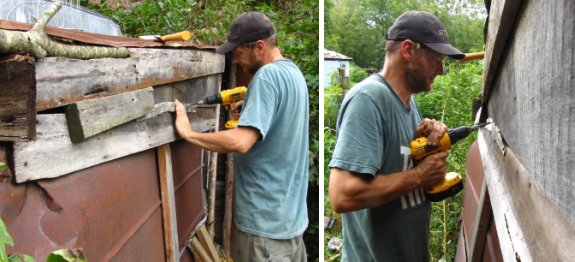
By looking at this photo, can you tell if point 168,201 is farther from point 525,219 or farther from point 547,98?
point 547,98

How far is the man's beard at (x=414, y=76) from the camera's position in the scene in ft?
7.64

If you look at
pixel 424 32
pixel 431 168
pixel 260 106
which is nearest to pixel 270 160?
pixel 260 106

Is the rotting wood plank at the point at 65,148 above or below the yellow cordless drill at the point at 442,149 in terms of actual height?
above

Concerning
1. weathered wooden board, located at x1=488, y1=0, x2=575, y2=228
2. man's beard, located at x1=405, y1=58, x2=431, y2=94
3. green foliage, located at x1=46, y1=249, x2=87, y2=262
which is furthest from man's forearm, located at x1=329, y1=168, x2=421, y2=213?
green foliage, located at x1=46, y1=249, x2=87, y2=262

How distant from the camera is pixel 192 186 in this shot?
3477 millimetres

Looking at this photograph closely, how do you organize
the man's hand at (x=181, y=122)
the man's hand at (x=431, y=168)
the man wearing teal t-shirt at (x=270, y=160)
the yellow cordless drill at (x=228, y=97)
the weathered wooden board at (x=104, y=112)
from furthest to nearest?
the yellow cordless drill at (x=228, y=97)
the man wearing teal t-shirt at (x=270, y=160)
the man's hand at (x=181, y=122)
the man's hand at (x=431, y=168)
the weathered wooden board at (x=104, y=112)

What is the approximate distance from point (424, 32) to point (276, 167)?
1171 mm

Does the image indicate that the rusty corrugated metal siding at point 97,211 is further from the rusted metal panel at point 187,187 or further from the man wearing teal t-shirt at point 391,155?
the man wearing teal t-shirt at point 391,155

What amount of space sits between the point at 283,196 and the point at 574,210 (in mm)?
2315

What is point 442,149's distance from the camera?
7.36 ft

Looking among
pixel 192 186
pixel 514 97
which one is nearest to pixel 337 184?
pixel 514 97

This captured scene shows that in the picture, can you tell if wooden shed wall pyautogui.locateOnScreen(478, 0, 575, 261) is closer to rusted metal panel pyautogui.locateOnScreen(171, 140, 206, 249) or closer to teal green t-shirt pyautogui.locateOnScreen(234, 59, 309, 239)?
teal green t-shirt pyautogui.locateOnScreen(234, 59, 309, 239)

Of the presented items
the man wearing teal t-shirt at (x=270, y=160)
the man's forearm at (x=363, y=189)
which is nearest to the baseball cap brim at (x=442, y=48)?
the man's forearm at (x=363, y=189)

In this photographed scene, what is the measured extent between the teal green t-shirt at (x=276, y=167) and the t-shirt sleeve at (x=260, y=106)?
0.04 metres
